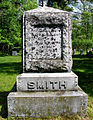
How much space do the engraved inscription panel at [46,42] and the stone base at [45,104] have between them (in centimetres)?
83

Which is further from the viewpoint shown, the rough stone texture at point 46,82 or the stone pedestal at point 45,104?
the rough stone texture at point 46,82

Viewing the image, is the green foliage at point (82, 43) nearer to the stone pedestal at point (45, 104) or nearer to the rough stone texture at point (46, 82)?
the rough stone texture at point (46, 82)

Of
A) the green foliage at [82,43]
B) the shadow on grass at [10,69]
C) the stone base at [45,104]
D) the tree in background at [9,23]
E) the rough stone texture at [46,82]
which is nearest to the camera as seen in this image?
the stone base at [45,104]

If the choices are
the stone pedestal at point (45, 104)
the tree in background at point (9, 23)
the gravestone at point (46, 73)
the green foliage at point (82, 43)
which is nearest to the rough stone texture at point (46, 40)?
the gravestone at point (46, 73)

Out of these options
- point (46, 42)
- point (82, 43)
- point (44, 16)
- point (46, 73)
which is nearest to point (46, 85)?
A: point (46, 73)

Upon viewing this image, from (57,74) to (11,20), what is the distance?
20564 millimetres

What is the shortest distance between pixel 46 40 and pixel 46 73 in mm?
704

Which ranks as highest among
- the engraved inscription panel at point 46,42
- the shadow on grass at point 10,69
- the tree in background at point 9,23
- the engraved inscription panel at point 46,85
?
the tree in background at point 9,23

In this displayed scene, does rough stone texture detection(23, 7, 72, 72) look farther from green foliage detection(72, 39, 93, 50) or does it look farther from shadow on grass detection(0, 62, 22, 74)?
green foliage detection(72, 39, 93, 50)

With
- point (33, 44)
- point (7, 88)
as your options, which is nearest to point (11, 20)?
point (7, 88)

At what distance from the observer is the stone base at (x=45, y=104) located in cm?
287

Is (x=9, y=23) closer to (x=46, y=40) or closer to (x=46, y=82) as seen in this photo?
(x=46, y=40)

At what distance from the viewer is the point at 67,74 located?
3.18m

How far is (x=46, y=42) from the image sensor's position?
320cm
